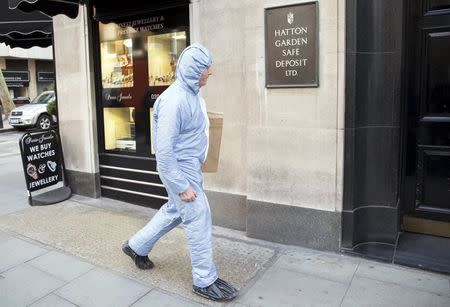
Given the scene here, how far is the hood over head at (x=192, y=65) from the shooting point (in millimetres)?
3541

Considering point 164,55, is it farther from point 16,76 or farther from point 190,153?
point 16,76

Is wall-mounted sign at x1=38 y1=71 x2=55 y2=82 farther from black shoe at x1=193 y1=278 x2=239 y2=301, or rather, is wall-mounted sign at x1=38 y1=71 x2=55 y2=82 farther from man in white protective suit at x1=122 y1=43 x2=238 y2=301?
black shoe at x1=193 y1=278 x2=239 y2=301

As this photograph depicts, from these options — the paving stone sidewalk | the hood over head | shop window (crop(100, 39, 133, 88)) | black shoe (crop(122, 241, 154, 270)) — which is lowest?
the paving stone sidewalk

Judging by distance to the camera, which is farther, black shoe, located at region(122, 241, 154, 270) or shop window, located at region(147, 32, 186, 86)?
shop window, located at region(147, 32, 186, 86)

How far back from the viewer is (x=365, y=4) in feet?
14.4

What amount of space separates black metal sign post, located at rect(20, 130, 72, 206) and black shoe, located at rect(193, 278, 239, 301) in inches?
147

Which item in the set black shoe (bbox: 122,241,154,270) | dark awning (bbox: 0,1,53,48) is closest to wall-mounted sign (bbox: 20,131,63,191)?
dark awning (bbox: 0,1,53,48)

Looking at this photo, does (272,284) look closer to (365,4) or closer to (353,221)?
(353,221)

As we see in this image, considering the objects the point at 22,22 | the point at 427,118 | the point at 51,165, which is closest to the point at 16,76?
the point at 22,22

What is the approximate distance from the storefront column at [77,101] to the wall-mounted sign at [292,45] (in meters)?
3.21

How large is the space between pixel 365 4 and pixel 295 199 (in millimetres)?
2054

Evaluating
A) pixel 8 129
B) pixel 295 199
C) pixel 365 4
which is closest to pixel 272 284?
pixel 295 199

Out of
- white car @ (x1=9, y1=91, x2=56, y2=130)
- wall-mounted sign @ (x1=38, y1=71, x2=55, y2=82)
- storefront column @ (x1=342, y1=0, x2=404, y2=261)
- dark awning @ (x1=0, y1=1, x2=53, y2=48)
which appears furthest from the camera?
wall-mounted sign @ (x1=38, y1=71, x2=55, y2=82)

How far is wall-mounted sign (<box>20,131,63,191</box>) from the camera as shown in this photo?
258 inches
